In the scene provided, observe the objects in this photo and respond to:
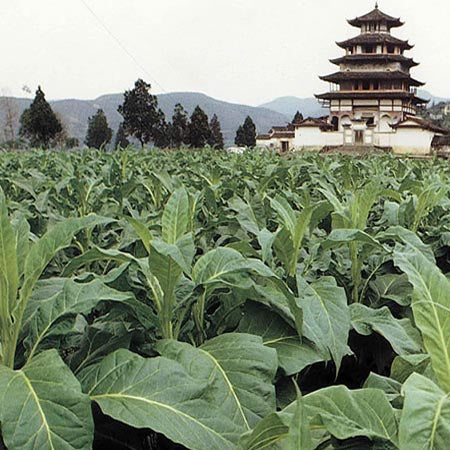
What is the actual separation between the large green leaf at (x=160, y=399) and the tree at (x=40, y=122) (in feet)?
158

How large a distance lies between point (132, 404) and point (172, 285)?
308mm

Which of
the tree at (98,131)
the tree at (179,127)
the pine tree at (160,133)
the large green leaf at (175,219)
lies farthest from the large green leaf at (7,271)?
the tree at (98,131)

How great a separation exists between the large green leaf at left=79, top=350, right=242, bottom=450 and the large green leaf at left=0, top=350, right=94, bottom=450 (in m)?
0.06

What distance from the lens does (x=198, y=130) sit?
53562 mm

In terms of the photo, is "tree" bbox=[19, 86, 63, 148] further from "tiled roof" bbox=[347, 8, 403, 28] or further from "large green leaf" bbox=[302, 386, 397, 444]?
"large green leaf" bbox=[302, 386, 397, 444]

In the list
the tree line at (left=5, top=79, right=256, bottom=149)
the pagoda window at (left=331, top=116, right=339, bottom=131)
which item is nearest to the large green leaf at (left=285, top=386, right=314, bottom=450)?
the pagoda window at (left=331, top=116, right=339, bottom=131)

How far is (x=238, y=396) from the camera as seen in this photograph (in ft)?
3.71

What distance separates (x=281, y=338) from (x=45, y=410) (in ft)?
1.82

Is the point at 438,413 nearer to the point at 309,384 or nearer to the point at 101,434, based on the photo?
the point at 101,434

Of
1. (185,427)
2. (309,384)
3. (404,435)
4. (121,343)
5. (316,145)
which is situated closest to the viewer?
(404,435)

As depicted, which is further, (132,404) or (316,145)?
(316,145)

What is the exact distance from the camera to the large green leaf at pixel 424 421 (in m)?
0.76

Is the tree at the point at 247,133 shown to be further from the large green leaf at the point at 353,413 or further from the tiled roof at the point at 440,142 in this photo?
the large green leaf at the point at 353,413

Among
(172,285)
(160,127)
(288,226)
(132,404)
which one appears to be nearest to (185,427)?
(132,404)
